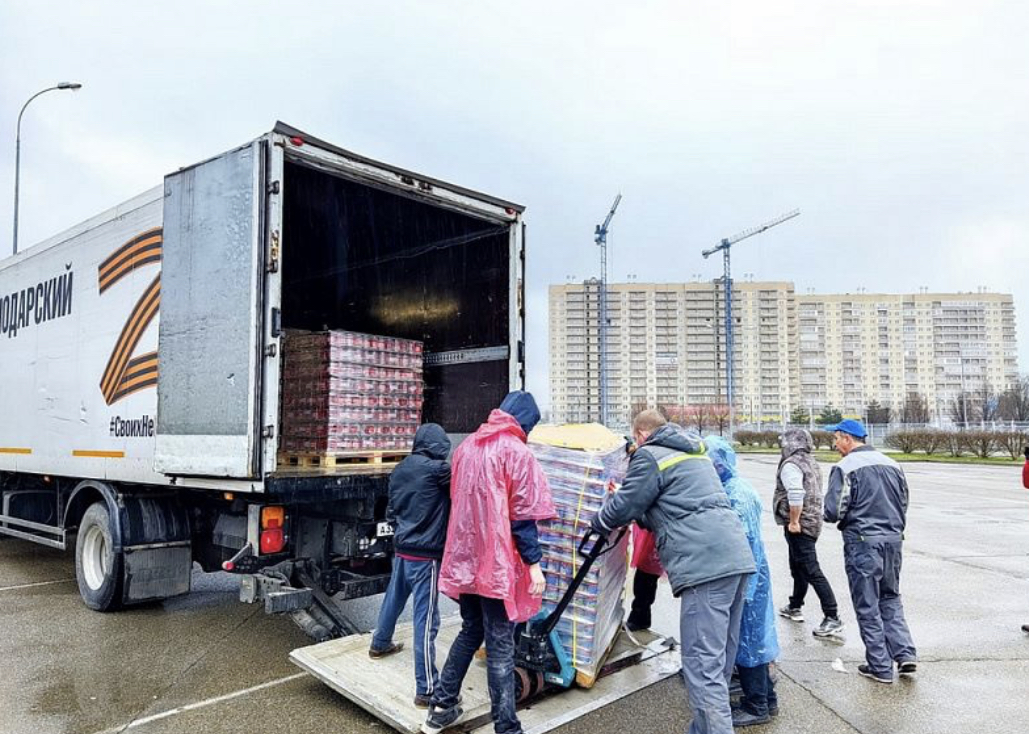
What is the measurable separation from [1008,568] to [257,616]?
860cm

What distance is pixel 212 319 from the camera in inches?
192

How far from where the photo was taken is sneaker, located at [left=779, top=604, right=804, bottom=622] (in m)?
6.31

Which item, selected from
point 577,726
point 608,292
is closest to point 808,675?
point 577,726

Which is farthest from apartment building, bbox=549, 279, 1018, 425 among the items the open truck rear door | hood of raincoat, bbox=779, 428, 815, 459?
the open truck rear door

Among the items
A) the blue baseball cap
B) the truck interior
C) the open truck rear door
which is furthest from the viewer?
the truck interior

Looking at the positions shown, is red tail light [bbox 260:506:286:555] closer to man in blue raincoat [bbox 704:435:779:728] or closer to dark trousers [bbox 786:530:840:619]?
man in blue raincoat [bbox 704:435:779:728]

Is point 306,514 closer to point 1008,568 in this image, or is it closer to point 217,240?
point 217,240

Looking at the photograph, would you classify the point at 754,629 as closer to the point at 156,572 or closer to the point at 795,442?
the point at 795,442

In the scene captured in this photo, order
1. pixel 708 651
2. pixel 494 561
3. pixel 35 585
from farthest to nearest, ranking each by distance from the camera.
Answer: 1. pixel 35 585
2. pixel 494 561
3. pixel 708 651

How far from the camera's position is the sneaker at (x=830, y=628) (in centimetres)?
582

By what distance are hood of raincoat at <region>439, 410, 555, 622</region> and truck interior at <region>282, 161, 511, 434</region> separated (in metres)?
2.57

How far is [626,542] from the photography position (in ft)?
→ 15.5

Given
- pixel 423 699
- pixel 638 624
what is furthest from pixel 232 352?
pixel 638 624

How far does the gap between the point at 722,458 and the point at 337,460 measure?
2.88 m
